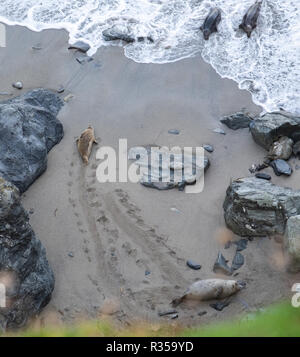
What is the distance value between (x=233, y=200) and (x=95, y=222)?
2.23 m

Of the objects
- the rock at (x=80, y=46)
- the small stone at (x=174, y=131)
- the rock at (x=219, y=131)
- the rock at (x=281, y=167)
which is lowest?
the small stone at (x=174, y=131)

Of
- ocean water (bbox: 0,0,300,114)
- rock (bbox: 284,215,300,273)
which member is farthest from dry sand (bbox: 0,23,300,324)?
ocean water (bbox: 0,0,300,114)

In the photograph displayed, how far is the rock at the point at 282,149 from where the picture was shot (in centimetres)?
892

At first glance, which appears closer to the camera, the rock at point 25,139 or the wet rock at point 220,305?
the wet rock at point 220,305

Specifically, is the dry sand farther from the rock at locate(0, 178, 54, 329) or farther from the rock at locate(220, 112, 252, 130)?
the rock at locate(0, 178, 54, 329)

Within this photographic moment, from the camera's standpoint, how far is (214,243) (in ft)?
25.7

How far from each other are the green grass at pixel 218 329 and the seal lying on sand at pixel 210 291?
0.41 m

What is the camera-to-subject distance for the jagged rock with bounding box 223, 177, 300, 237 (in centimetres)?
770

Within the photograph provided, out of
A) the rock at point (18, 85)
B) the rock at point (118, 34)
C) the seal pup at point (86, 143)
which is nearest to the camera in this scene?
the seal pup at point (86, 143)

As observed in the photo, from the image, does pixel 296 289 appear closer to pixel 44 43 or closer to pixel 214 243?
pixel 214 243

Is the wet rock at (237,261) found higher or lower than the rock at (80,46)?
lower

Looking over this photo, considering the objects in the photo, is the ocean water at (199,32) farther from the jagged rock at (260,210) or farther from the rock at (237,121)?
the jagged rock at (260,210)

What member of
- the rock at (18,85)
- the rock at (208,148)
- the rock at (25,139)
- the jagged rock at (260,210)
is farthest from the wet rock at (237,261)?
the rock at (18,85)

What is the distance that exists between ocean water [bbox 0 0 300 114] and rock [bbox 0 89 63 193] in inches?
105
